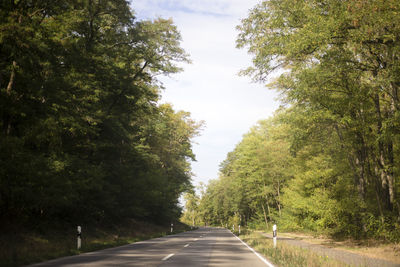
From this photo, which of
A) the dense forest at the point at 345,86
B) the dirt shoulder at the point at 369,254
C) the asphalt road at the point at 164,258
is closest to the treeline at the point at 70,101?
the asphalt road at the point at 164,258

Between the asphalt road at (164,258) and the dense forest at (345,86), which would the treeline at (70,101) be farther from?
the dense forest at (345,86)

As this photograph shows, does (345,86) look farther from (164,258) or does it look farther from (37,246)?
(37,246)

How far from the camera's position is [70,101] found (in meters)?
15.3

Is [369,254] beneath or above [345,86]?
beneath

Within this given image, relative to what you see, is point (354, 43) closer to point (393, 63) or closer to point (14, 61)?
point (393, 63)

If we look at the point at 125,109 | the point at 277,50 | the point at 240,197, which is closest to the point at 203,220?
the point at 240,197

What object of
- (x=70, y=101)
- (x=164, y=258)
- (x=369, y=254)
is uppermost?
(x=70, y=101)

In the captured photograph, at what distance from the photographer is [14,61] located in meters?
12.0

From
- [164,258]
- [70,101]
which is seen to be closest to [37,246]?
[164,258]

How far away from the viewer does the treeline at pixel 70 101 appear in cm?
1147

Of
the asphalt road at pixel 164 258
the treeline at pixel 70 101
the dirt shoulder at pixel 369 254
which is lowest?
the dirt shoulder at pixel 369 254

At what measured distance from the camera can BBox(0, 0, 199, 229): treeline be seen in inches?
452

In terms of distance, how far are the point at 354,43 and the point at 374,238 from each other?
32.0 feet

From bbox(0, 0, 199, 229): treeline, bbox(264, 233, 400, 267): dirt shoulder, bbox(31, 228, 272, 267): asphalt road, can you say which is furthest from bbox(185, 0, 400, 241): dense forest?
bbox(0, 0, 199, 229): treeline
